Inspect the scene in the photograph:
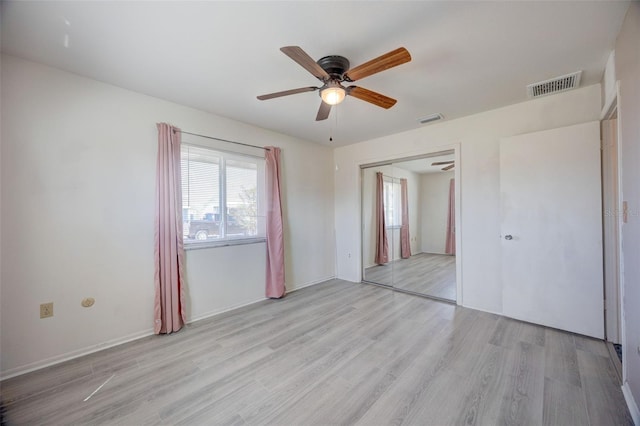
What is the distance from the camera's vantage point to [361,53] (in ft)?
6.49

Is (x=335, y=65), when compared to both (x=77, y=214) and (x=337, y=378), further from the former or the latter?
(x=77, y=214)

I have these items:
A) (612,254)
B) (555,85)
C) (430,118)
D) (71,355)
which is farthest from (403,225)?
(71,355)

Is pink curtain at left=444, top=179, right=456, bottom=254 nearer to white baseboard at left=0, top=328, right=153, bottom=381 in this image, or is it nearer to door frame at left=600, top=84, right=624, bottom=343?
door frame at left=600, top=84, right=624, bottom=343

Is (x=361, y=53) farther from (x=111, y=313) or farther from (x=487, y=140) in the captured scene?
(x=111, y=313)

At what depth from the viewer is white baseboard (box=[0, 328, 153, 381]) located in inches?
77.0


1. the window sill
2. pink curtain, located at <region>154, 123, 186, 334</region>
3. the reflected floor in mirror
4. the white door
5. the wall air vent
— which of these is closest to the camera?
the white door

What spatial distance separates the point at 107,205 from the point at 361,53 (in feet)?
8.95

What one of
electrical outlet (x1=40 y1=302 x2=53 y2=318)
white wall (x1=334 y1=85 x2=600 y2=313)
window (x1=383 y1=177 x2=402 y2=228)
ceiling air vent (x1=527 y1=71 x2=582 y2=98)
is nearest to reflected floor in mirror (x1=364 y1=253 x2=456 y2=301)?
white wall (x1=334 y1=85 x2=600 y2=313)

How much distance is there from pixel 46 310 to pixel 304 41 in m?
3.08

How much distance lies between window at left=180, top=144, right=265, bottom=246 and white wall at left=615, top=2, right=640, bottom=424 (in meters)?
3.57

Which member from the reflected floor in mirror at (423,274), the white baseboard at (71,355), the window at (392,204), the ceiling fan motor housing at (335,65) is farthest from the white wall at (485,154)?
the white baseboard at (71,355)

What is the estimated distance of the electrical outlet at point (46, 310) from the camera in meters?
2.09

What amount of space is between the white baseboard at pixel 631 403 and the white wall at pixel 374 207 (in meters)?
3.03

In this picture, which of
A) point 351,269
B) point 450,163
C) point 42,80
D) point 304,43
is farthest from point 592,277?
point 42,80
